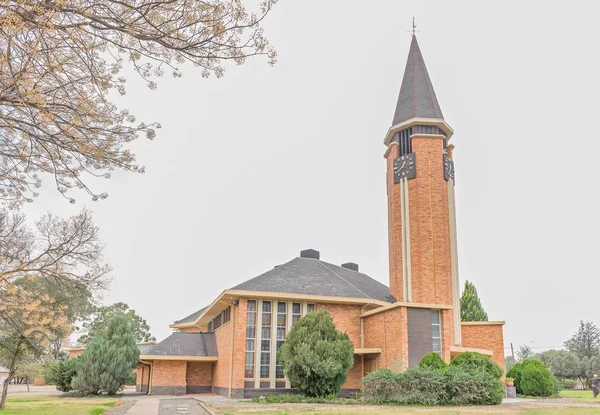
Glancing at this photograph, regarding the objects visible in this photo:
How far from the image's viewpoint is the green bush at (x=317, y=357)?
18125 millimetres

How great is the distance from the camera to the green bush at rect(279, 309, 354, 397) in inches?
714

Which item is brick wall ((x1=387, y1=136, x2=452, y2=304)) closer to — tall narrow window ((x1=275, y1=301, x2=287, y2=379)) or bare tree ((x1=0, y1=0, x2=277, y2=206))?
tall narrow window ((x1=275, y1=301, x2=287, y2=379))

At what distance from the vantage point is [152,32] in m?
6.07

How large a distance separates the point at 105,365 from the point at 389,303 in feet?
46.3

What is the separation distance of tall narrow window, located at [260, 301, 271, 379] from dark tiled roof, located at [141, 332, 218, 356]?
4.56m

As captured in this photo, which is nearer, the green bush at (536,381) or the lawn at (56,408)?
the lawn at (56,408)

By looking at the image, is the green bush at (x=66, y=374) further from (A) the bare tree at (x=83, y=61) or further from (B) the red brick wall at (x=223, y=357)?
(A) the bare tree at (x=83, y=61)

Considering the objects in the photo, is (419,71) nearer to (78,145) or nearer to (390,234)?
(390,234)

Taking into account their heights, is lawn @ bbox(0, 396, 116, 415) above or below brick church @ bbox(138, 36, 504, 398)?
below

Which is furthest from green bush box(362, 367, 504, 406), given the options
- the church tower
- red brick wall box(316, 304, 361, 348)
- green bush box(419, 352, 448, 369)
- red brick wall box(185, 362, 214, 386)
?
red brick wall box(185, 362, 214, 386)

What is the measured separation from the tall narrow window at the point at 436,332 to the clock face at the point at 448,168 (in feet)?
26.9

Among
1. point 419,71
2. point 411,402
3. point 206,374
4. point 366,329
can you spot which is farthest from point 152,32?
point 419,71

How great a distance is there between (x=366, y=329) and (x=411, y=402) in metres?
7.44

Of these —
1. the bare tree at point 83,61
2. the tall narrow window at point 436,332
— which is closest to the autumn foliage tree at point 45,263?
the bare tree at point 83,61
